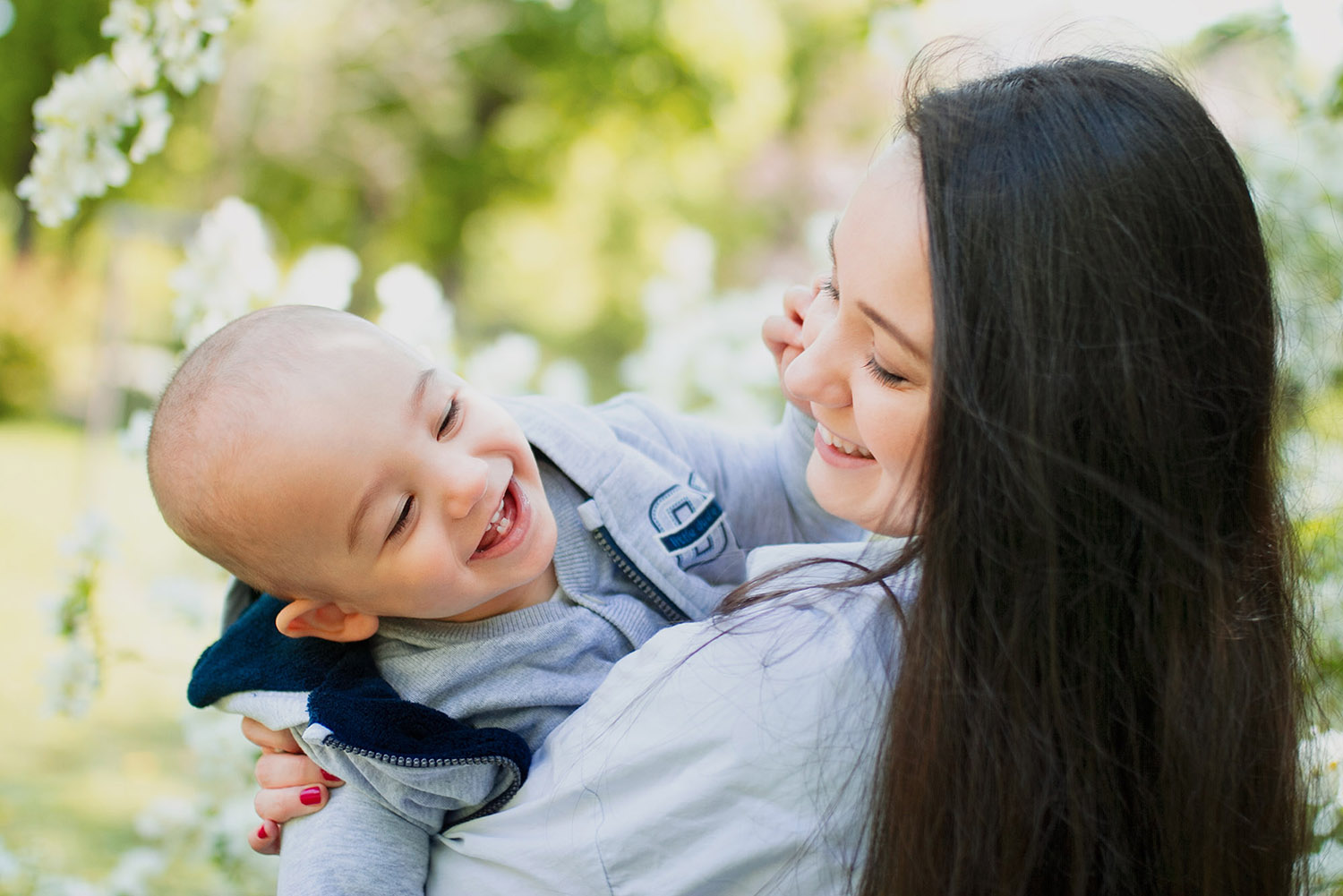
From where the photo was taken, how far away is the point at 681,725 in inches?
49.4

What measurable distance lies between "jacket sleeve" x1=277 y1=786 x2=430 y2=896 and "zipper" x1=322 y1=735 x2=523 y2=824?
0.32 ft

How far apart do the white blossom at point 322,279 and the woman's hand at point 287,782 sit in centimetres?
110

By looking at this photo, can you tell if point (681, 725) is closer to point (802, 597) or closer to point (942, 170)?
point (802, 597)

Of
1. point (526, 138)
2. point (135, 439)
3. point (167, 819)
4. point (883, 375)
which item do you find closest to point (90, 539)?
point (135, 439)

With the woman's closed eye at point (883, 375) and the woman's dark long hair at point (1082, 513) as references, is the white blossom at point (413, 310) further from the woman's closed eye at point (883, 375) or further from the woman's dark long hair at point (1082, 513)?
the woman's dark long hair at point (1082, 513)

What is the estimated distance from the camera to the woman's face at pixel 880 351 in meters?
1.25

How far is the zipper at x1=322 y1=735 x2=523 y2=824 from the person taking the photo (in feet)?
4.44

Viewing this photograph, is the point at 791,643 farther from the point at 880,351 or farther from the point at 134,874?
the point at 134,874

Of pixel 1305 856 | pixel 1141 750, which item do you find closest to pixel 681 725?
pixel 1141 750

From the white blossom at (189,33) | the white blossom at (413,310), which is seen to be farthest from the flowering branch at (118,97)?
the white blossom at (413,310)

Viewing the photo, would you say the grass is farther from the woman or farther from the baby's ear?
the woman

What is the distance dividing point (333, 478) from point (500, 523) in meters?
0.24

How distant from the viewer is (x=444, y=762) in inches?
53.7

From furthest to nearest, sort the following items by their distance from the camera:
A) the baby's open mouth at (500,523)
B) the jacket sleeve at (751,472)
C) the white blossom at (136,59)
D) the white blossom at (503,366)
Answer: the white blossom at (503,366) < the white blossom at (136,59) < the jacket sleeve at (751,472) < the baby's open mouth at (500,523)
